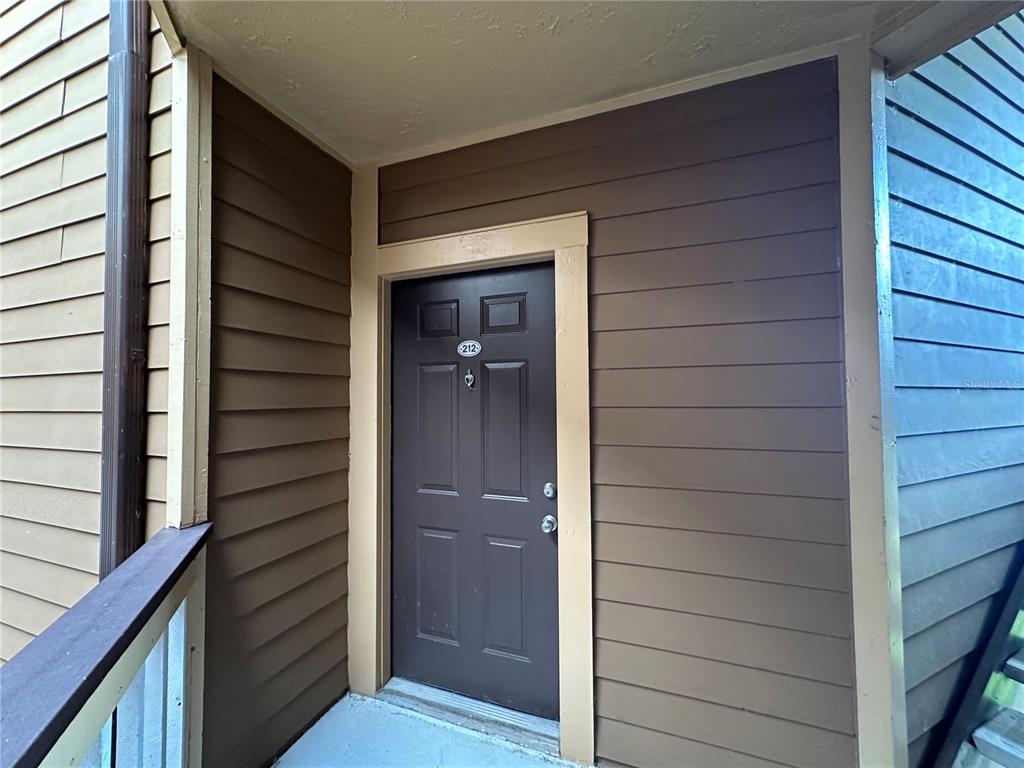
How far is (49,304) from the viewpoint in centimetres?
162

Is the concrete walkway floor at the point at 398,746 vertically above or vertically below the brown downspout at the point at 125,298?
below

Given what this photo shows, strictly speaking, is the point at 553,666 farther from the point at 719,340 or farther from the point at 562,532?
the point at 719,340

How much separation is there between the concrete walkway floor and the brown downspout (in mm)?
931

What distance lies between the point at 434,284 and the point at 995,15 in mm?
1828

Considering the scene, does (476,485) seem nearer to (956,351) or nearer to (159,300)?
(159,300)

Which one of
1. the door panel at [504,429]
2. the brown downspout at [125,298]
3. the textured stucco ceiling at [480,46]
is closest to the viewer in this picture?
the textured stucco ceiling at [480,46]

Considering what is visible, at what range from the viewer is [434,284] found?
192 centimetres

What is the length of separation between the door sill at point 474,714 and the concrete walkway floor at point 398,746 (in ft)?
0.08

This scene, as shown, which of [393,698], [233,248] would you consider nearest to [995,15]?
[233,248]

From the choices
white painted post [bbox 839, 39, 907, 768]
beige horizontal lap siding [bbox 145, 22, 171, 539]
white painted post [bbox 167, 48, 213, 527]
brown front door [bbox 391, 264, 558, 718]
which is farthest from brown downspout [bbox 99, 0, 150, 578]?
white painted post [bbox 839, 39, 907, 768]

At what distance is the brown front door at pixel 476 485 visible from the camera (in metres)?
1.72

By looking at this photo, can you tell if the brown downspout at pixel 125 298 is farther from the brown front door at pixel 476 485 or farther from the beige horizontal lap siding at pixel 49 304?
the brown front door at pixel 476 485

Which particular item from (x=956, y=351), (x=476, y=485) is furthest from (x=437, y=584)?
(x=956, y=351)

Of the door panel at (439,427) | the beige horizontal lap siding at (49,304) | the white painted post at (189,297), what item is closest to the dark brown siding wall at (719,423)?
the door panel at (439,427)
